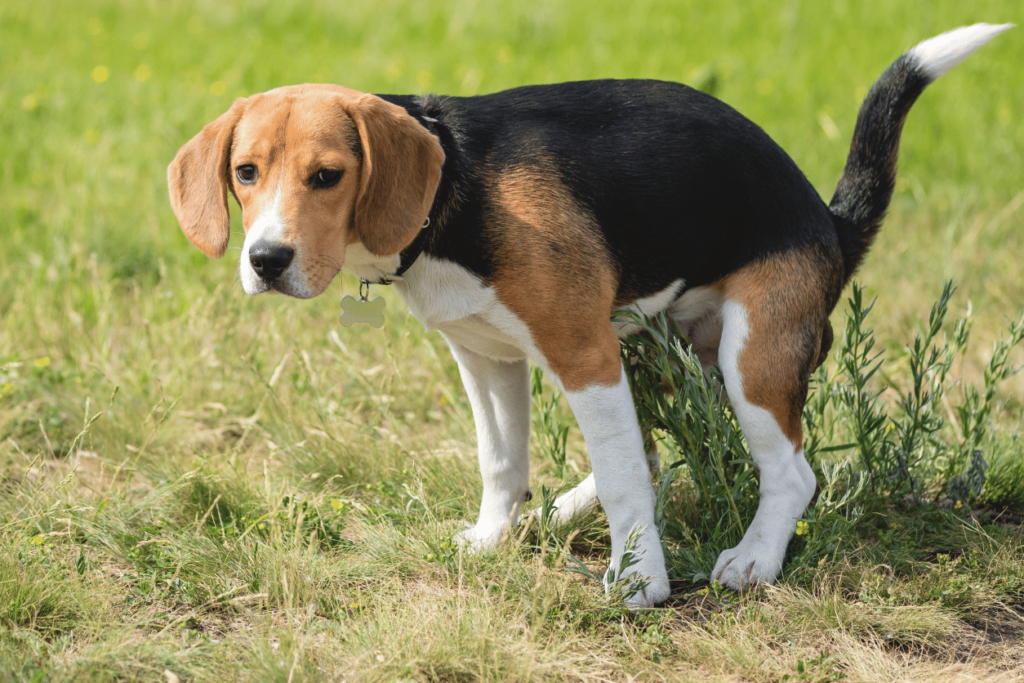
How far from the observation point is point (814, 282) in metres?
3.13

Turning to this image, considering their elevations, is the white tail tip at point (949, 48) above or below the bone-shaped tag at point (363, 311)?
above

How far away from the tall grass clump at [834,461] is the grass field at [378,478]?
0.02 m

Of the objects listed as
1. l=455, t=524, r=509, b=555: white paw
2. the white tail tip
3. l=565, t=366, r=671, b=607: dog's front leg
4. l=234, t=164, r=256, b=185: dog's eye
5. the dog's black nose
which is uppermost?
the white tail tip

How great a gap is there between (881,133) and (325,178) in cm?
193

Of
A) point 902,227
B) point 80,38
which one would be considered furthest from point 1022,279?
point 80,38

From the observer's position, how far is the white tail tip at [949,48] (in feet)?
10.1

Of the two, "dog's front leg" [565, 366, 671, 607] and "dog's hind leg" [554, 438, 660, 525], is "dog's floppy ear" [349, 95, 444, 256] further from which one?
"dog's hind leg" [554, 438, 660, 525]

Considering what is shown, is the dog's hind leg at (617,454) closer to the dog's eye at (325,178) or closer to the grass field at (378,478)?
the grass field at (378,478)

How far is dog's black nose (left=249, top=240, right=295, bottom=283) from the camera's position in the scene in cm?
248

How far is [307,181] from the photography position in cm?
259

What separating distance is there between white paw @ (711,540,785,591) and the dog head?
4.89ft

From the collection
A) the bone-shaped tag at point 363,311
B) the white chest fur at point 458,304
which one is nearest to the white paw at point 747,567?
the white chest fur at point 458,304

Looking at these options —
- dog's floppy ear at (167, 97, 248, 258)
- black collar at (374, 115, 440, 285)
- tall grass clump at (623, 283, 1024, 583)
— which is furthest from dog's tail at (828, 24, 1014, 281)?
dog's floppy ear at (167, 97, 248, 258)

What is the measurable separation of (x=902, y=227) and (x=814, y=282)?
3.53 meters
